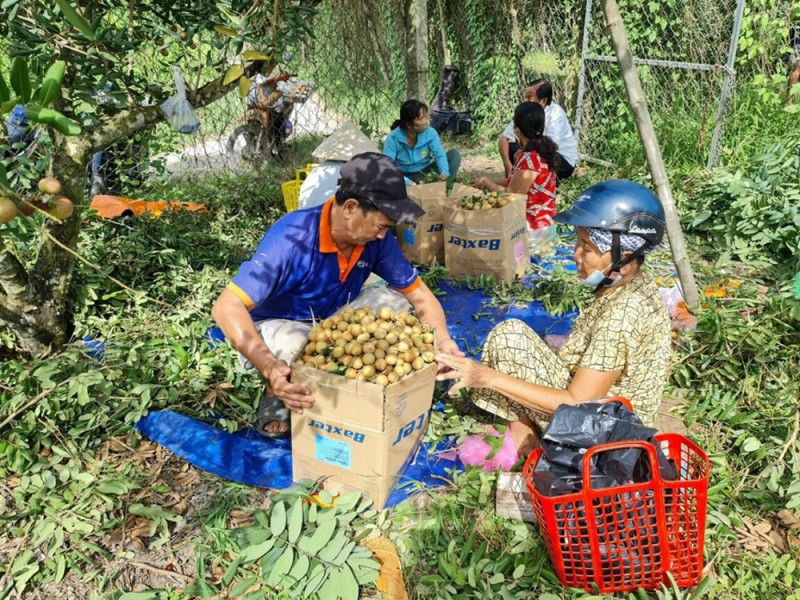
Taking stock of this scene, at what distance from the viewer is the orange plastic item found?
4930 mm

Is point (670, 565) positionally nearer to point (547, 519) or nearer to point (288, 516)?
point (547, 519)

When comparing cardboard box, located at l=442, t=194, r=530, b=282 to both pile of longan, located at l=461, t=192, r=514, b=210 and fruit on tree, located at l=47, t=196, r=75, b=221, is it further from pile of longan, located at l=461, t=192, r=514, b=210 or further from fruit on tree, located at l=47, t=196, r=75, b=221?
fruit on tree, located at l=47, t=196, r=75, b=221

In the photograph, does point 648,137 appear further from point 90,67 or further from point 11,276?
point 11,276

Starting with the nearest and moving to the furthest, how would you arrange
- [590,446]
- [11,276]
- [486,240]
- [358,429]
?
[590,446] → [358,429] → [11,276] → [486,240]

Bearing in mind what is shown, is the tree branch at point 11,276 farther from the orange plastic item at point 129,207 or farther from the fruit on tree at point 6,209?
the fruit on tree at point 6,209

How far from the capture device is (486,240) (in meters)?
4.45

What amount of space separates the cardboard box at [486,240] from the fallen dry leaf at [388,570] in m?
2.61

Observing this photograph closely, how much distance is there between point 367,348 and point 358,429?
308 mm

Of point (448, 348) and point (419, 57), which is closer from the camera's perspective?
point (448, 348)

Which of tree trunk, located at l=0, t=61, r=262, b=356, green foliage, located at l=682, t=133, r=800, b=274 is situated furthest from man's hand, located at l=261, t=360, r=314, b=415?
green foliage, located at l=682, t=133, r=800, b=274

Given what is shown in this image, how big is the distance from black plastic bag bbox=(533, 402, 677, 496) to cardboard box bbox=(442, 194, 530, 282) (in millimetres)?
2457

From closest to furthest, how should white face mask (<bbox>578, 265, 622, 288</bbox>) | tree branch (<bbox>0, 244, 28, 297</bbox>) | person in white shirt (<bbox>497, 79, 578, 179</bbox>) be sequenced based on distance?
white face mask (<bbox>578, 265, 622, 288</bbox>) → tree branch (<bbox>0, 244, 28, 297</bbox>) → person in white shirt (<bbox>497, 79, 578, 179</bbox>)

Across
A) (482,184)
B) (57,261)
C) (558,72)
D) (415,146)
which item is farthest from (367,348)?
(558,72)

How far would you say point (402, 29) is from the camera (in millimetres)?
8391
